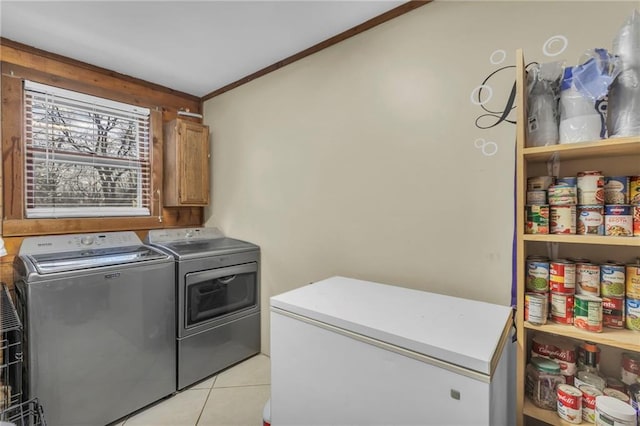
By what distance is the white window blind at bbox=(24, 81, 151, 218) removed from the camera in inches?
82.7

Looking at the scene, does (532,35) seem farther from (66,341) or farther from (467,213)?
(66,341)

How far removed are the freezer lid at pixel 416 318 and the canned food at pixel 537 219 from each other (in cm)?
36

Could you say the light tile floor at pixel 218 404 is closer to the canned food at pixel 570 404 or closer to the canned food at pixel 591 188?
the canned food at pixel 570 404

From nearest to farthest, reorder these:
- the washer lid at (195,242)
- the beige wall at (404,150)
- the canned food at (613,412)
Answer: the canned food at (613,412), the beige wall at (404,150), the washer lid at (195,242)

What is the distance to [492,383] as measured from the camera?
0.85m

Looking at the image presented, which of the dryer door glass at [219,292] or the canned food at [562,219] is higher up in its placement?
the canned food at [562,219]

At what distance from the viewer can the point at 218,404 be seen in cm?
196

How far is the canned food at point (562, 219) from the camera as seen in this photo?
1.01 m

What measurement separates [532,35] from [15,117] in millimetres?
3070

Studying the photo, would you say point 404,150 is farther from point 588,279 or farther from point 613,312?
point 613,312

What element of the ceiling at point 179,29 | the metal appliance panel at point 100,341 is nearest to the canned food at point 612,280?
the ceiling at point 179,29

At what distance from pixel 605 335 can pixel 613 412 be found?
215 mm

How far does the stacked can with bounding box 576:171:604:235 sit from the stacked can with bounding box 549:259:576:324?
13 centimetres

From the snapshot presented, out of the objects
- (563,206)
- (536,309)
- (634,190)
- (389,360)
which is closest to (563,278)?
(536,309)
